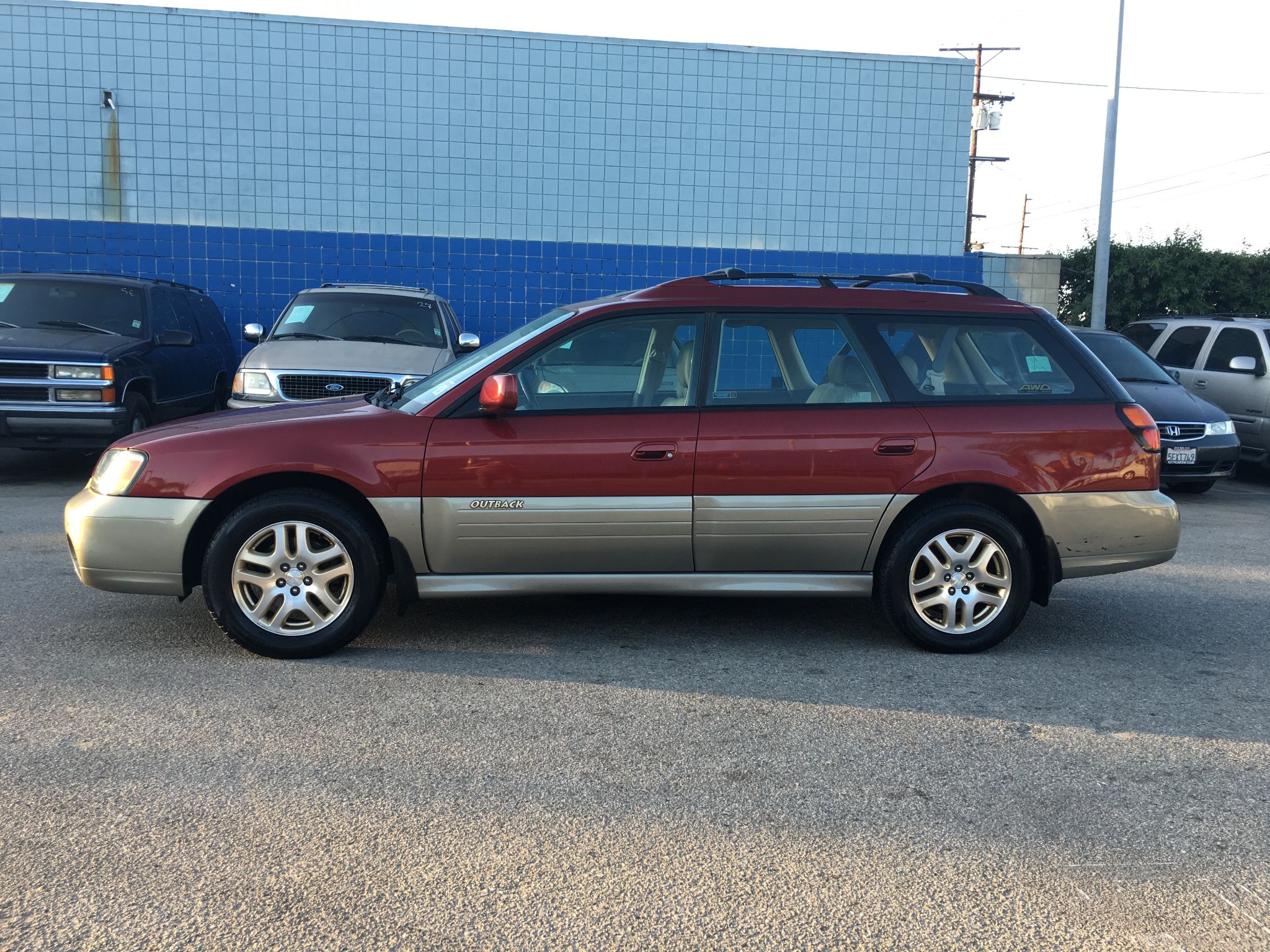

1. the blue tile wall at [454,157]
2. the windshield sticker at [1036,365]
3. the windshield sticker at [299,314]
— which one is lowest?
the windshield sticker at [1036,365]

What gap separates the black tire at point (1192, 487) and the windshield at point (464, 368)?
817cm

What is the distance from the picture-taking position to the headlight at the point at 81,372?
31.2ft

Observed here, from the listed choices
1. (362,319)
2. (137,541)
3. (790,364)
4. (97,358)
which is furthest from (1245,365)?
(97,358)

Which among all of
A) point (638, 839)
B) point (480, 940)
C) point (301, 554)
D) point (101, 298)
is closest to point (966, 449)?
point (638, 839)

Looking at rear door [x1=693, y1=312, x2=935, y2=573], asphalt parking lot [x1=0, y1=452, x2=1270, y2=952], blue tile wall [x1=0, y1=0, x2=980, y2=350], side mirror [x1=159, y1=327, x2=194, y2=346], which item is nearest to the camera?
asphalt parking lot [x1=0, y1=452, x2=1270, y2=952]

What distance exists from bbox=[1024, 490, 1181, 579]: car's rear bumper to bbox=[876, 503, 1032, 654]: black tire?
0.61 feet

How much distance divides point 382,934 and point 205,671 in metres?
2.31

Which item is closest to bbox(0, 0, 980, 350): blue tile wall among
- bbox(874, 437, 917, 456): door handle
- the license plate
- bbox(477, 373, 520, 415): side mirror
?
the license plate

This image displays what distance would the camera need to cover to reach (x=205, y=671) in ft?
15.2

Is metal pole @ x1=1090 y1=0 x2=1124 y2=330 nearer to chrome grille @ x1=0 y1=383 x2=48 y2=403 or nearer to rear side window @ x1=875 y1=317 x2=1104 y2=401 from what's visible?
rear side window @ x1=875 y1=317 x2=1104 y2=401

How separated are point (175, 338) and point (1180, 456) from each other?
9581mm

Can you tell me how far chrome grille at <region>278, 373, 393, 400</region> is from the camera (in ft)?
29.4

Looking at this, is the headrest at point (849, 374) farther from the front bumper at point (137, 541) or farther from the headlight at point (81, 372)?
the headlight at point (81, 372)

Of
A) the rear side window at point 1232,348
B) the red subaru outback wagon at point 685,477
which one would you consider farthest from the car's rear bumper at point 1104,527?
the rear side window at point 1232,348
